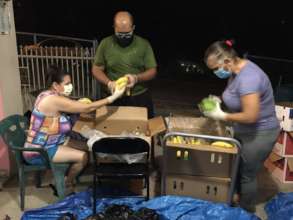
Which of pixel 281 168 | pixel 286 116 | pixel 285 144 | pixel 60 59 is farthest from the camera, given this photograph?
pixel 60 59

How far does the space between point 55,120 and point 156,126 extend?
83cm

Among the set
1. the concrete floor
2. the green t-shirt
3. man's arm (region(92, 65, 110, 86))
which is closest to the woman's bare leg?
the concrete floor

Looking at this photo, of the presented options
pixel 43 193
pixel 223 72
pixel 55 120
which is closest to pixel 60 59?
pixel 43 193

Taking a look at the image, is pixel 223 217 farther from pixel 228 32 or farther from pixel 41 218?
pixel 228 32

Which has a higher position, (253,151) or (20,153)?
(253,151)

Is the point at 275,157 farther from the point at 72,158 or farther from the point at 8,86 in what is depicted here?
the point at 8,86

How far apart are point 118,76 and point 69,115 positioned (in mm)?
663

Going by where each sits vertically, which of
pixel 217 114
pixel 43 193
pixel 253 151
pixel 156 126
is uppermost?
pixel 217 114

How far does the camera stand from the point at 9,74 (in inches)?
156

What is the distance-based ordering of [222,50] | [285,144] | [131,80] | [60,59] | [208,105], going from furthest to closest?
[60,59] < [285,144] < [131,80] < [208,105] < [222,50]

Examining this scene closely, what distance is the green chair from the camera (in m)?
3.37

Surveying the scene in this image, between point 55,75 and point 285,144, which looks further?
point 285,144

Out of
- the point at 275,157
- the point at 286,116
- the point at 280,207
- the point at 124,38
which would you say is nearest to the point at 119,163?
the point at 124,38

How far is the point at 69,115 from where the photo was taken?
11.7 ft
